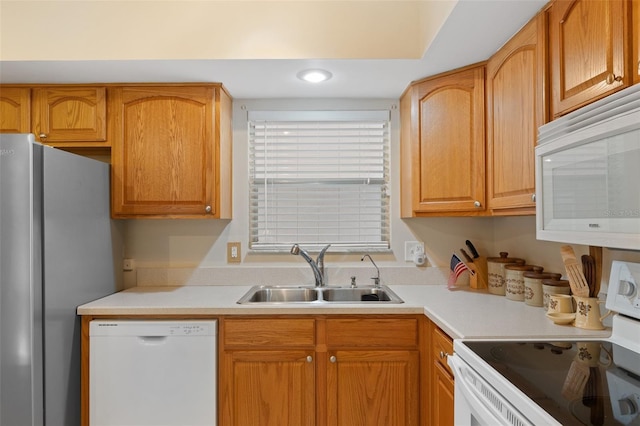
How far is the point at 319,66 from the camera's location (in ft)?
6.04

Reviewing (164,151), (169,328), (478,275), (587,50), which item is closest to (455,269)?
(478,275)

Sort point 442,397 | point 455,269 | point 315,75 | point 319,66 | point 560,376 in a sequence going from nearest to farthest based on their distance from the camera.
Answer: point 560,376
point 442,397
point 319,66
point 315,75
point 455,269

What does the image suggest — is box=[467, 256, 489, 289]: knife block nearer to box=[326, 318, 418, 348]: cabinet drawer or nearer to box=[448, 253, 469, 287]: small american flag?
box=[448, 253, 469, 287]: small american flag

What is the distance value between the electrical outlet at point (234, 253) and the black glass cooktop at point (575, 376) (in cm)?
153

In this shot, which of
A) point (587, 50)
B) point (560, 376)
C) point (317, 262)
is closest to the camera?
point (560, 376)

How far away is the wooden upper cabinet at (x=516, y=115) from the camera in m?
1.44

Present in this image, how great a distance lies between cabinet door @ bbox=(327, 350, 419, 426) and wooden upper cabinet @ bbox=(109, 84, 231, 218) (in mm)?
1150

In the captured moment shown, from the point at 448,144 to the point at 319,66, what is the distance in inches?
31.3

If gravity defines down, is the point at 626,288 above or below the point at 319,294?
above

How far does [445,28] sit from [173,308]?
1748 mm

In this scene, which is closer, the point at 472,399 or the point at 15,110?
the point at 472,399

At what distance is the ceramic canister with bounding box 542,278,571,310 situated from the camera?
5.16ft

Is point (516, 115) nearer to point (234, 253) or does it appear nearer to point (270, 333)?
point (270, 333)

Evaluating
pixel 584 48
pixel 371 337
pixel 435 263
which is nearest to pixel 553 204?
pixel 584 48
